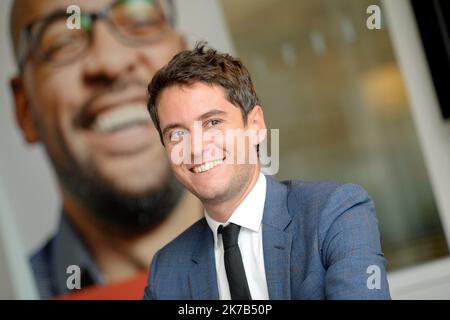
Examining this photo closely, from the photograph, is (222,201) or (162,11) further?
(162,11)

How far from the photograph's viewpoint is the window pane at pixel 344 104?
332 centimetres

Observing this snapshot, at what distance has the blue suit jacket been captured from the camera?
1032 millimetres

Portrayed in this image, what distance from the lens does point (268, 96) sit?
10.9 feet

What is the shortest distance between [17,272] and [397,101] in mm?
2203

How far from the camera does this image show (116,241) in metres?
3.04

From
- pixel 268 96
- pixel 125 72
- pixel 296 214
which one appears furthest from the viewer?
pixel 268 96

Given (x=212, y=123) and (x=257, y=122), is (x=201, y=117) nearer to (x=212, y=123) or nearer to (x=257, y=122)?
(x=212, y=123)

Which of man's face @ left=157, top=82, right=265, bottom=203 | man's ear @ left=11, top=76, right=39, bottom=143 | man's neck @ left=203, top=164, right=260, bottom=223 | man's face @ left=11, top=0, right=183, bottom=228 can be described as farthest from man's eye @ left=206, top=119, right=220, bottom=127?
man's ear @ left=11, top=76, right=39, bottom=143

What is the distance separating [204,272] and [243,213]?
13 centimetres

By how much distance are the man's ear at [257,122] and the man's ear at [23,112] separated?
212cm

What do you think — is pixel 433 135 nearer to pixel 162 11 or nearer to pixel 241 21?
pixel 241 21

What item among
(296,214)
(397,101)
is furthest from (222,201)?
(397,101)

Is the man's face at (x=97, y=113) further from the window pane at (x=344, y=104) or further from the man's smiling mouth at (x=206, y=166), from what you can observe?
the man's smiling mouth at (x=206, y=166)
